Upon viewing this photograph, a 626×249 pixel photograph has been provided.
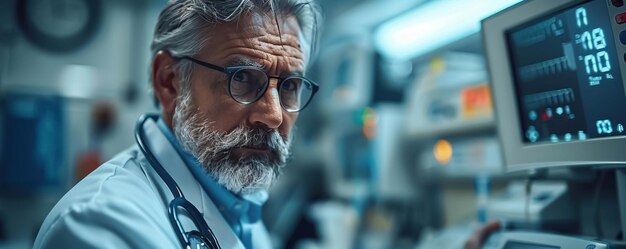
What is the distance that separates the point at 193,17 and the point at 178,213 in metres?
0.46

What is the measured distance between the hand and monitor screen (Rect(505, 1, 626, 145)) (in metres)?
0.34

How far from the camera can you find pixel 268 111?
3.77 feet

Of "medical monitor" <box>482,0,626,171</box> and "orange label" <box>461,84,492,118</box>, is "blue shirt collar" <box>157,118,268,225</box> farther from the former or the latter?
"orange label" <box>461,84,492,118</box>

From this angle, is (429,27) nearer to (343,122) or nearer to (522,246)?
(343,122)

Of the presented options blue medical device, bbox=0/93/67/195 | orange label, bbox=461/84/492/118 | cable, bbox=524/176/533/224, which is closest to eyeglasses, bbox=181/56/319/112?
cable, bbox=524/176/533/224

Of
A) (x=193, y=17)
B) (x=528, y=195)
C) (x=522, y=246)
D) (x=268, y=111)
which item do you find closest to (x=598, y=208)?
(x=528, y=195)

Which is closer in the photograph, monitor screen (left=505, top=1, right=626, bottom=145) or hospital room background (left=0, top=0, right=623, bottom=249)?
monitor screen (left=505, top=1, right=626, bottom=145)

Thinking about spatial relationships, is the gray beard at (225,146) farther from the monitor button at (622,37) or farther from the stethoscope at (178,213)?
the monitor button at (622,37)

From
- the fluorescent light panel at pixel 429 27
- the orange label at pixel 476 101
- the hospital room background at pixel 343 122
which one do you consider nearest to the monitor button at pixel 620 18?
the hospital room background at pixel 343 122

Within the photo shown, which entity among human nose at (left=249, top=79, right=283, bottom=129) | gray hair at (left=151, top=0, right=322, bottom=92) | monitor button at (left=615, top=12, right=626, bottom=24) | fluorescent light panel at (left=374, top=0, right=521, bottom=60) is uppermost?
fluorescent light panel at (left=374, top=0, right=521, bottom=60)

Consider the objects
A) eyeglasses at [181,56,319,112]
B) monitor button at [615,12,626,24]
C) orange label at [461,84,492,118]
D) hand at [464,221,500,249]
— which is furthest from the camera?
orange label at [461,84,492,118]

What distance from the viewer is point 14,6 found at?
3.38 m

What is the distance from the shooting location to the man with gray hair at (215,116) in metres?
1.09

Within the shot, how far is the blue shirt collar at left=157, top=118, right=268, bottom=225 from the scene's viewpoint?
48.2 inches
